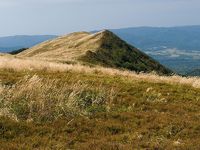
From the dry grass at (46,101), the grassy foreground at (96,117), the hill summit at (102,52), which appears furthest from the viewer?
the hill summit at (102,52)

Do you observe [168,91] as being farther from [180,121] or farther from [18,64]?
[18,64]

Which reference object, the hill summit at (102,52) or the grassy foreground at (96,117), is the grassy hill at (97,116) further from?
the hill summit at (102,52)

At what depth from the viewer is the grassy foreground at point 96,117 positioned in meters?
13.6

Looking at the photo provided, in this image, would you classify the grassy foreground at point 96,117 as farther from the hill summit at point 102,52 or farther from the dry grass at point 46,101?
the hill summit at point 102,52

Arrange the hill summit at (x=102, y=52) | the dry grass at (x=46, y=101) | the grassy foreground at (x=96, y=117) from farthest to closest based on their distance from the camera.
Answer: the hill summit at (x=102, y=52)
the dry grass at (x=46, y=101)
the grassy foreground at (x=96, y=117)

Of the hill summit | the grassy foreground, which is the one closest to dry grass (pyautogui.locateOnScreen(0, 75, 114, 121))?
the grassy foreground

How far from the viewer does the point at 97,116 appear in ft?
56.0

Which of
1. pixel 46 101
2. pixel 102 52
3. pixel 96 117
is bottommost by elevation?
pixel 102 52

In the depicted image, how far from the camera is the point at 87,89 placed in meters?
20.7

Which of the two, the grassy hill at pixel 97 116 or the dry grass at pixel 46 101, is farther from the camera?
the dry grass at pixel 46 101

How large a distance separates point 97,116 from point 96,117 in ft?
0.39

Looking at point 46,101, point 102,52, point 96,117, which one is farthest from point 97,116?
point 102,52

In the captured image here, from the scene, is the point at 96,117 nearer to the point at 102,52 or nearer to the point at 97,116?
the point at 97,116

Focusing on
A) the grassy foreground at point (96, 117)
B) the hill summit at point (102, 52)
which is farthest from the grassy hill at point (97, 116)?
the hill summit at point (102, 52)
